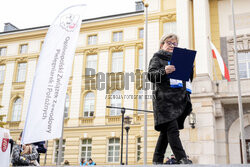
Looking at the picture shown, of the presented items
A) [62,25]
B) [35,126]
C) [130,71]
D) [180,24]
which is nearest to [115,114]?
[130,71]

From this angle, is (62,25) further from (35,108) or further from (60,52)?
(35,108)

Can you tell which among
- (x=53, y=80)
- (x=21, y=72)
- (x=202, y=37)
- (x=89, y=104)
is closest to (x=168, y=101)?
(x=53, y=80)

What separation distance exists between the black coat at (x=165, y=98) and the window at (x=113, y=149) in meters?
22.4

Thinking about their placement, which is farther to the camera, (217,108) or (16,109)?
(16,109)

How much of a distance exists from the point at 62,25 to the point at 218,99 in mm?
11794

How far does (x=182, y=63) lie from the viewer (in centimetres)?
410

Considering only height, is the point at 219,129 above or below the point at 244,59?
below

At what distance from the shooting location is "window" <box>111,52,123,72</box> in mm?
28433

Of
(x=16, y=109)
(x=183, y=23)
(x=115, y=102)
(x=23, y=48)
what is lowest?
(x=16, y=109)

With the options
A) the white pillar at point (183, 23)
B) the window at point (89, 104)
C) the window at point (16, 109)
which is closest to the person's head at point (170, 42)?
the white pillar at point (183, 23)

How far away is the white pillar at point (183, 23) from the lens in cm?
1942

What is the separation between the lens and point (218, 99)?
59.0ft

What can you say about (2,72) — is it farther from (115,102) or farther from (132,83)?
(132,83)

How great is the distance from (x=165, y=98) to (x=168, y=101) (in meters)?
0.06
